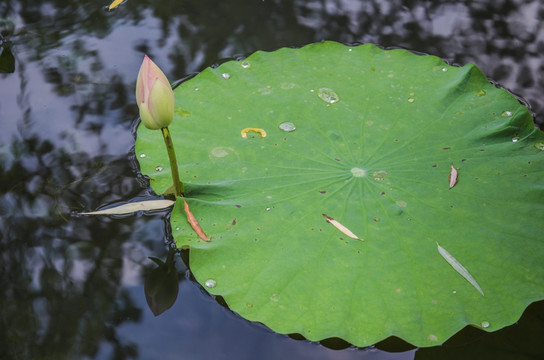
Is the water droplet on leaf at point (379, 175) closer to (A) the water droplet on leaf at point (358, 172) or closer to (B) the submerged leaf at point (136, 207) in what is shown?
(A) the water droplet on leaf at point (358, 172)

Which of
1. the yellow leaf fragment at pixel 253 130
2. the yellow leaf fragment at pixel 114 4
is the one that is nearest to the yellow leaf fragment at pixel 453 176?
the yellow leaf fragment at pixel 253 130

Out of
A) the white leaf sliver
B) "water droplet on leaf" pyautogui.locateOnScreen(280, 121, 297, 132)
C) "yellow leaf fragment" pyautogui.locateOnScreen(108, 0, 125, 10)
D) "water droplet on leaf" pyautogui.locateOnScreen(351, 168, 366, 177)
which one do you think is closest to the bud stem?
"water droplet on leaf" pyautogui.locateOnScreen(280, 121, 297, 132)

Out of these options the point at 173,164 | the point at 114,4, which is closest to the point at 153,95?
the point at 173,164

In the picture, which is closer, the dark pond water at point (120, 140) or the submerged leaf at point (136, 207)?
the dark pond water at point (120, 140)

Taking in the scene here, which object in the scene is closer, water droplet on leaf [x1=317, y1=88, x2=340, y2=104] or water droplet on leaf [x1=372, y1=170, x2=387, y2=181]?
water droplet on leaf [x1=372, y1=170, x2=387, y2=181]

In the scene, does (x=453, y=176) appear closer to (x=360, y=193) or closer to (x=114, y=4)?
(x=360, y=193)

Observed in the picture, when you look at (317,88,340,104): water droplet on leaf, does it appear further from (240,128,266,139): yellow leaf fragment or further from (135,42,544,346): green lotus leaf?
(240,128,266,139): yellow leaf fragment
